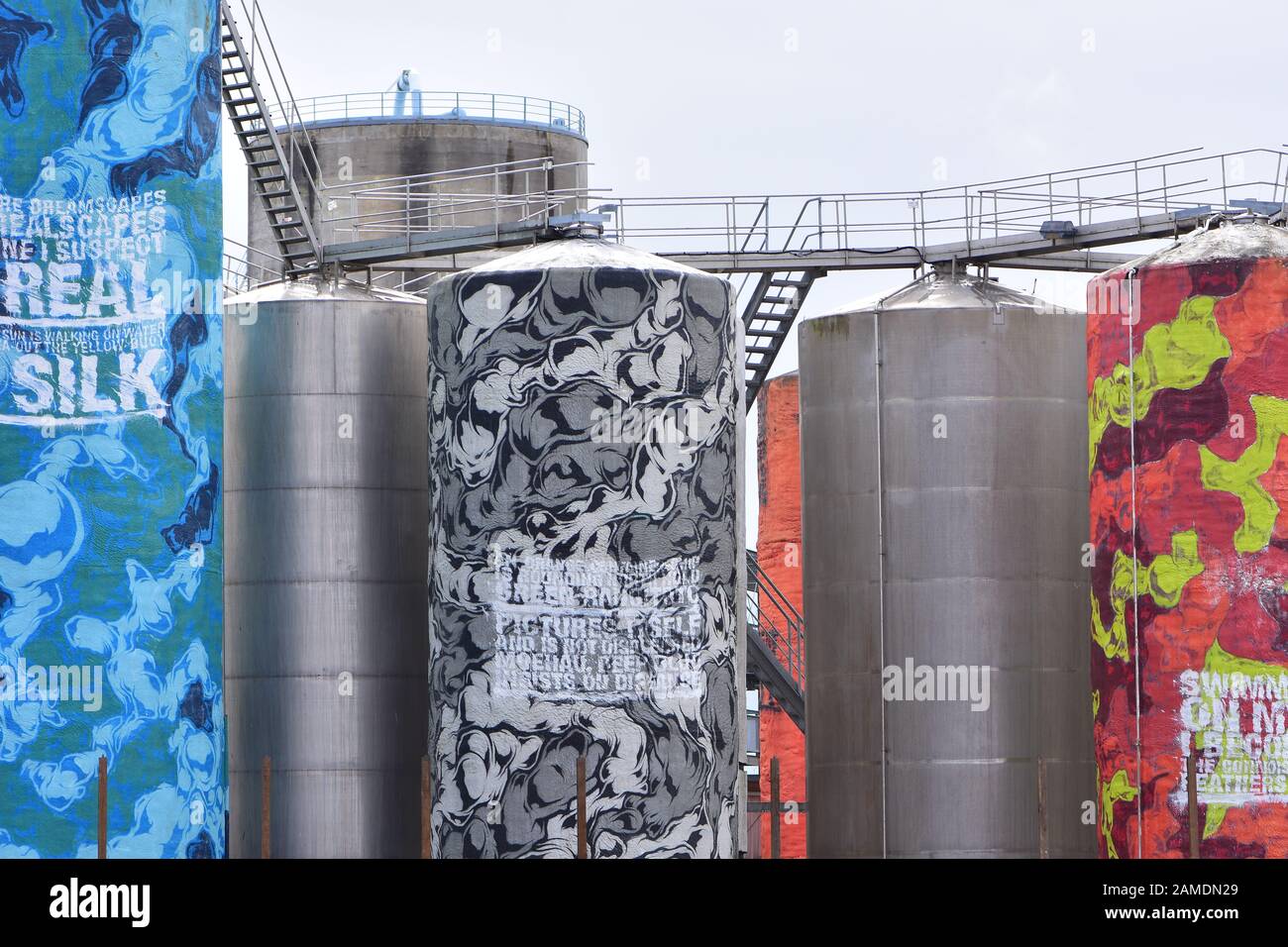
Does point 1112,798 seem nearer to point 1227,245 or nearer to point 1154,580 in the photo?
point 1154,580

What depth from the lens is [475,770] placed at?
38.0 metres

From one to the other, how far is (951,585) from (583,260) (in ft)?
28.5

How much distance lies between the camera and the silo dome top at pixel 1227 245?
127 feet

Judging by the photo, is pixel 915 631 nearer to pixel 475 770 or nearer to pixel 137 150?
pixel 475 770

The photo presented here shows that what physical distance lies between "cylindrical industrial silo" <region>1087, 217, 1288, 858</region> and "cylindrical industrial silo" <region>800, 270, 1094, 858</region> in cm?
234

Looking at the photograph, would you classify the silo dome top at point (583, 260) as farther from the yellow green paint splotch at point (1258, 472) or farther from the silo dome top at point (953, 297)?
the yellow green paint splotch at point (1258, 472)

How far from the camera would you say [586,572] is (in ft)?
125

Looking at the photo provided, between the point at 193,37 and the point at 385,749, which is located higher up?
the point at 193,37

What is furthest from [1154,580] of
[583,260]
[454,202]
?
[454,202]

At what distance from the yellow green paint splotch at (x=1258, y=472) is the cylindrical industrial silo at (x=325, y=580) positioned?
13.9 meters

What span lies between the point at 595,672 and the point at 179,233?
9539 mm
